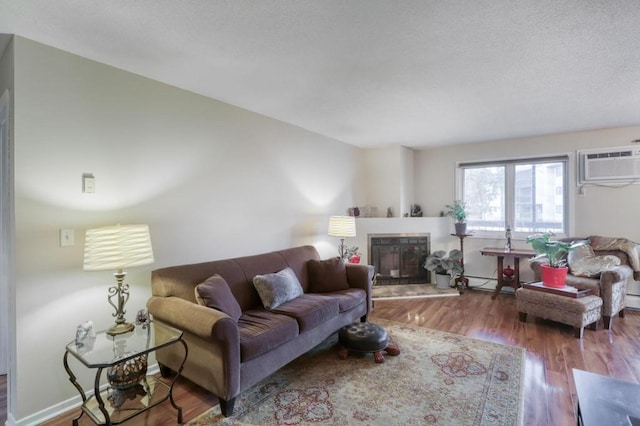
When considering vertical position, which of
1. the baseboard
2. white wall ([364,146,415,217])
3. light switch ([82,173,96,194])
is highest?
white wall ([364,146,415,217])

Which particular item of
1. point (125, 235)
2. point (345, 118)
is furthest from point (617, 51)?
point (125, 235)

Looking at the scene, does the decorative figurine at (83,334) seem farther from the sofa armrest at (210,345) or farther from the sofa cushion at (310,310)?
the sofa cushion at (310,310)

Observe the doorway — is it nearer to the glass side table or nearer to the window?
the glass side table

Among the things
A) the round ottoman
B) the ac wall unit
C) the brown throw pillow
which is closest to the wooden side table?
the ac wall unit

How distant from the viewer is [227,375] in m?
1.94

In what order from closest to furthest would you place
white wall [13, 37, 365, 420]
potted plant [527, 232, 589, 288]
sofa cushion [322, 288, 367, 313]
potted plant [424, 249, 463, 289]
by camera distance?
white wall [13, 37, 365, 420] < sofa cushion [322, 288, 367, 313] < potted plant [527, 232, 589, 288] < potted plant [424, 249, 463, 289]

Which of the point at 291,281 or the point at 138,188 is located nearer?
the point at 138,188

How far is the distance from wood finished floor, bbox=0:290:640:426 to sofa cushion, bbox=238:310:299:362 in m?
0.51

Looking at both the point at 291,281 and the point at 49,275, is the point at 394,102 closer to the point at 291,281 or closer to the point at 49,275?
the point at 291,281

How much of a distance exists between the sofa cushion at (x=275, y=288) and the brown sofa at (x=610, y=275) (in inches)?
133

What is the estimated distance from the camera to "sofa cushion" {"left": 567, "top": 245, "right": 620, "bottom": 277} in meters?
3.61

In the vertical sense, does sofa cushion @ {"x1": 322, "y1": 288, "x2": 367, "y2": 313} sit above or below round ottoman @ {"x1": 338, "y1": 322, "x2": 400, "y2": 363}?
above

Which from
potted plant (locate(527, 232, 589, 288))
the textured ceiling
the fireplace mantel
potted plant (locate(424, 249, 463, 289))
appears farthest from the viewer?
the fireplace mantel

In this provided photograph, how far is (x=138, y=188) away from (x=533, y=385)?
349 centimetres
